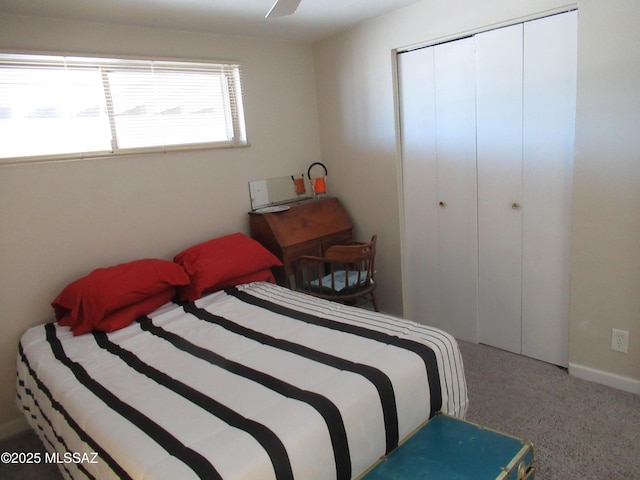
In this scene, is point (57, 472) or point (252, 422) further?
point (57, 472)

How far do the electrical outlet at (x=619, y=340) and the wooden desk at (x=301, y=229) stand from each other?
1870 mm

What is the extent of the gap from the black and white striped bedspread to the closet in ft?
3.62

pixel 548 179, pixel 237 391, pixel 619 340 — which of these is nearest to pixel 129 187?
pixel 237 391

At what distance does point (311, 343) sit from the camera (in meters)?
2.02

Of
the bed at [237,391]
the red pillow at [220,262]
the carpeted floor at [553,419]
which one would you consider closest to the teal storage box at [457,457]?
the bed at [237,391]

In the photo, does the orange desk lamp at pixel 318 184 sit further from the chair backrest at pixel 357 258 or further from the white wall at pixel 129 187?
the chair backrest at pixel 357 258

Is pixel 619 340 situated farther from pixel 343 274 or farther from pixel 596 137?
pixel 343 274

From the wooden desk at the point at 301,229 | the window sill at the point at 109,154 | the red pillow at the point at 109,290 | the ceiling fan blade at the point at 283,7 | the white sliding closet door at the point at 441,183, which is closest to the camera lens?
the ceiling fan blade at the point at 283,7

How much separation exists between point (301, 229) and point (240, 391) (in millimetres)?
1779

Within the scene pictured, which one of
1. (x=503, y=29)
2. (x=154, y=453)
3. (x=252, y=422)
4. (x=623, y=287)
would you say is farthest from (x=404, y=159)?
(x=154, y=453)

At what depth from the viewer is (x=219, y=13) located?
8.83ft

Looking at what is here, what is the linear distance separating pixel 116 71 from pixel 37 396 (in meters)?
1.87

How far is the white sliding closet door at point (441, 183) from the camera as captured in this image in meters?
2.93

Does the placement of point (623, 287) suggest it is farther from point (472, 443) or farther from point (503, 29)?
point (503, 29)
